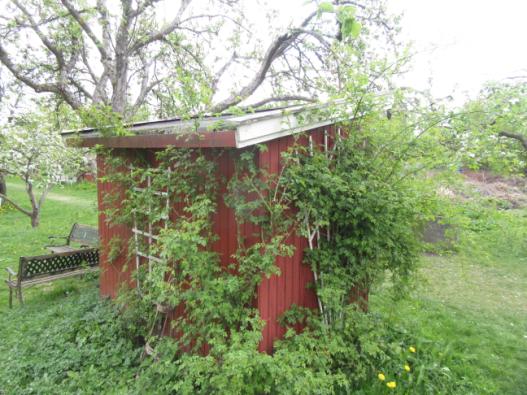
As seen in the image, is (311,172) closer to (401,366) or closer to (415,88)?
(415,88)

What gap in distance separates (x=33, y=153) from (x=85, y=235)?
3344 millimetres

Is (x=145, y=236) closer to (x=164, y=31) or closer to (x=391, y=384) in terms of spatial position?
(x=391, y=384)

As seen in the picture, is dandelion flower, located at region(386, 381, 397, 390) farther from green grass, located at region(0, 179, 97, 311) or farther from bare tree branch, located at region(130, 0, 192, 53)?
bare tree branch, located at region(130, 0, 192, 53)

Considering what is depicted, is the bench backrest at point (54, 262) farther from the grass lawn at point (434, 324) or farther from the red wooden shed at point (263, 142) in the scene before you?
the red wooden shed at point (263, 142)

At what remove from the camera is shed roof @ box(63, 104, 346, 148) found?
2.64 metres

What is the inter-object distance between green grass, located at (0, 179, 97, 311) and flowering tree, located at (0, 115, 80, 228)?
119 cm

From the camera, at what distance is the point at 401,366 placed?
3582 mm

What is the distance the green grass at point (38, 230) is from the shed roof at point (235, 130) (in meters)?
2.09

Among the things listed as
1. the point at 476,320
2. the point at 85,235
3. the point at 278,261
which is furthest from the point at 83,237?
the point at 476,320

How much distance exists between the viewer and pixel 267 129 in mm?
2887

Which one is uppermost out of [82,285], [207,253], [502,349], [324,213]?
[324,213]

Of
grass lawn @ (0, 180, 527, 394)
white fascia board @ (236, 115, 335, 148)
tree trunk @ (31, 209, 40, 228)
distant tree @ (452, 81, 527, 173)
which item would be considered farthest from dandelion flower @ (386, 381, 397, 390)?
tree trunk @ (31, 209, 40, 228)

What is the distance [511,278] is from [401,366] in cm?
508

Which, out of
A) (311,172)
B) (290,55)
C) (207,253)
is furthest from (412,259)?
(290,55)
